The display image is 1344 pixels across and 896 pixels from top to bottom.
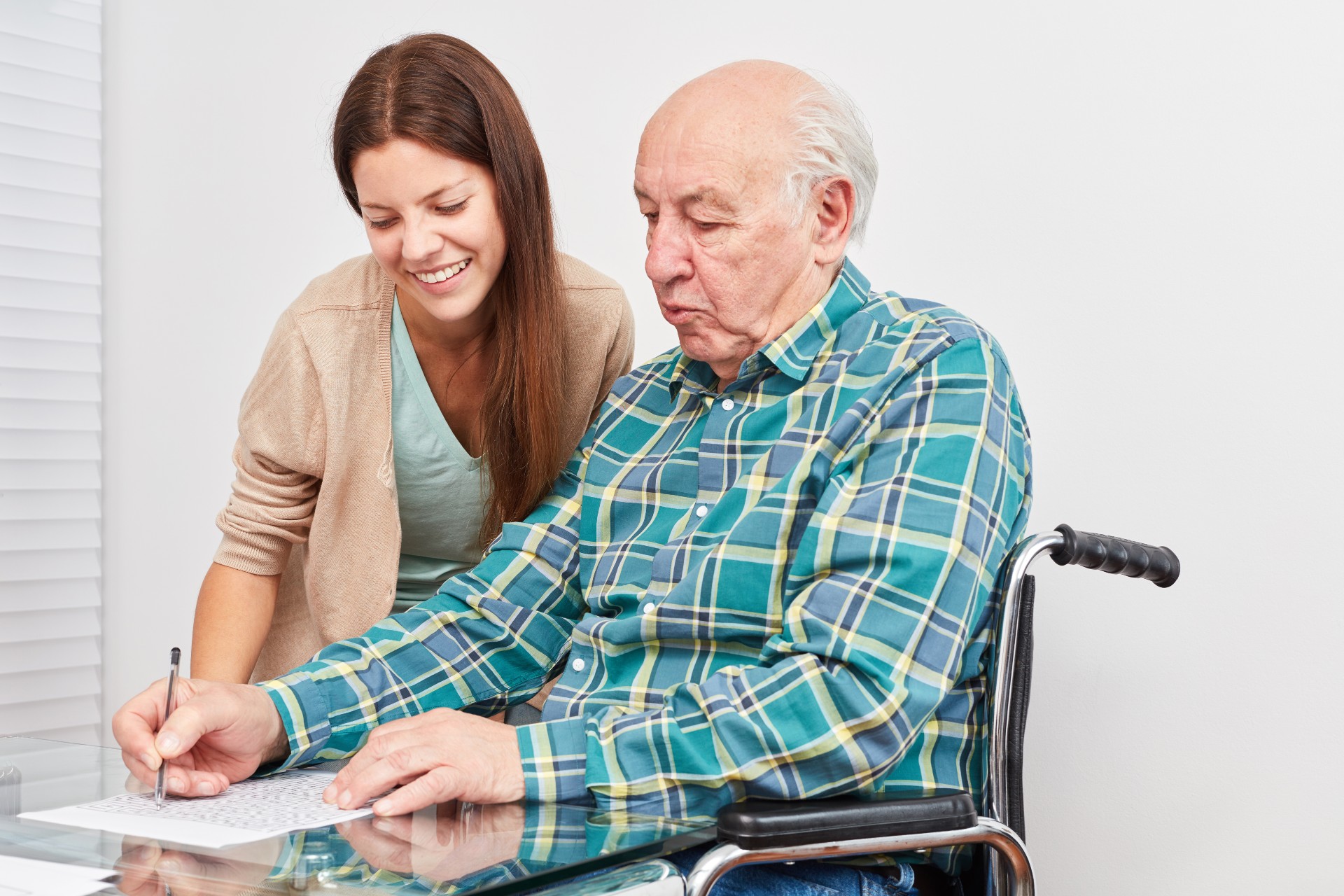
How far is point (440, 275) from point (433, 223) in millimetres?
76

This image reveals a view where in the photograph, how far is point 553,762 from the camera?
1.19 meters

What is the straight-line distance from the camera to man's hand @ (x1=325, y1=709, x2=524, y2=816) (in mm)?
1123

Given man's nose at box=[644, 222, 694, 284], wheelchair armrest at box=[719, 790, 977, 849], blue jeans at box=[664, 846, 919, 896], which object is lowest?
blue jeans at box=[664, 846, 919, 896]

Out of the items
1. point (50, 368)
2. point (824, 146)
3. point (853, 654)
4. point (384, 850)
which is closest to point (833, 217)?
point (824, 146)

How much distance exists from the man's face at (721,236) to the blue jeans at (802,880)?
0.59 meters

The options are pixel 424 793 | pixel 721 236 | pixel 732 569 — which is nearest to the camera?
pixel 424 793

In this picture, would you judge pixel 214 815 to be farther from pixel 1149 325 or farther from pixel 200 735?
pixel 1149 325

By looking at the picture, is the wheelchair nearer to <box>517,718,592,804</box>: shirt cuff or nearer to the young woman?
<box>517,718,592,804</box>: shirt cuff

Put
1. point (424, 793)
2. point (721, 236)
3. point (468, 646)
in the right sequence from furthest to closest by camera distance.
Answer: point (468, 646) → point (721, 236) → point (424, 793)

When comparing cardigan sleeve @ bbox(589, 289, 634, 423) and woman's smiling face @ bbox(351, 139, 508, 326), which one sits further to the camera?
cardigan sleeve @ bbox(589, 289, 634, 423)

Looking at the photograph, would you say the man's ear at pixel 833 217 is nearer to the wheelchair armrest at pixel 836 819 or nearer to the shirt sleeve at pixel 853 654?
the shirt sleeve at pixel 853 654

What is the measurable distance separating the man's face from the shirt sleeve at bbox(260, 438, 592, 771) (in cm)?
30

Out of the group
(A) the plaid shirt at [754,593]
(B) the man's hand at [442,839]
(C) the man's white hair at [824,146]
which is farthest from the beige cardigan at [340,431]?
(B) the man's hand at [442,839]

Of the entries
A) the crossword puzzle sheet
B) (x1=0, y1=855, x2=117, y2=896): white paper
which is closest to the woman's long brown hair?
the crossword puzzle sheet
